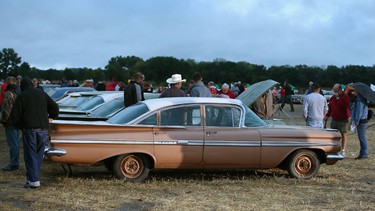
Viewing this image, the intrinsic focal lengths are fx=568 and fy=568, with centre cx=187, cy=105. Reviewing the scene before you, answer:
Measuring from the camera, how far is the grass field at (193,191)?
7059 mm

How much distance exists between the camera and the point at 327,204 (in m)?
7.27

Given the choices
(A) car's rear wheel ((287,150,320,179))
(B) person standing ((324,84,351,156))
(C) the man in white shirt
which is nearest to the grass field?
(A) car's rear wheel ((287,150,320,179))

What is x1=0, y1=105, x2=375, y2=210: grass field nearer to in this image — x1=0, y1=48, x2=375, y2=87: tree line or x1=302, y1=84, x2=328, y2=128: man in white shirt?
x1=302, y1=84, x2=328, y2=128: man in white shirt

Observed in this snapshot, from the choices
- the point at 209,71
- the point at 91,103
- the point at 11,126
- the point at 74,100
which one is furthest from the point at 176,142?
the point at 209,71

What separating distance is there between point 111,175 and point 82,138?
1116mm

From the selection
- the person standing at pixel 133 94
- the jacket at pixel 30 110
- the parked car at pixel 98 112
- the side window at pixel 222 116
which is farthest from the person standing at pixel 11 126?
the side window at pixel 222 116

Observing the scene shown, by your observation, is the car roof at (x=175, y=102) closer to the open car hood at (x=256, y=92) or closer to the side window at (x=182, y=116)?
the side window at (x=182, y=116)

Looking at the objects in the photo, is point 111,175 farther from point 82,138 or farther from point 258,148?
point 258,148

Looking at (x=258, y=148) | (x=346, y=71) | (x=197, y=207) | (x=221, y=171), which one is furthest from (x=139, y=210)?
(x=346, y=71)

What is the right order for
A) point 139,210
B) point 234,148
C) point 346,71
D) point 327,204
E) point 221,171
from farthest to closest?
point 346,71 < point 221,171 < point 234,148 < point 327,204 < point 139,210

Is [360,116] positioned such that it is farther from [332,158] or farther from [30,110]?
[30,110]

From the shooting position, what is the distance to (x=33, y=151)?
27.0 ft

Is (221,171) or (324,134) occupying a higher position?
(324,134)

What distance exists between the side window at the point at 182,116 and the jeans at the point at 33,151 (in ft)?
6.03
